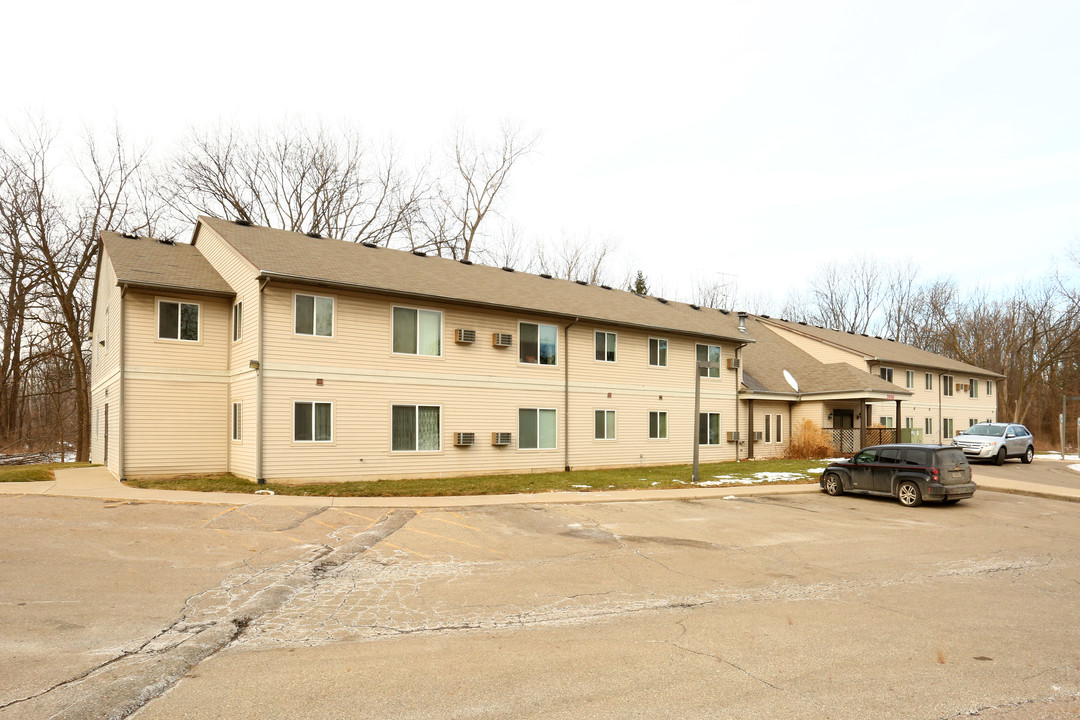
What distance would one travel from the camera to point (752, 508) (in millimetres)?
15891

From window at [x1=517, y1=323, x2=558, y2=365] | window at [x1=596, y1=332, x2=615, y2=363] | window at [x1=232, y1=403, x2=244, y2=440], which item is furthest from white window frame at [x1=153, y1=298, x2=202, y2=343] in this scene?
window at [x1=596, y1=332, x2=615, y2=363]

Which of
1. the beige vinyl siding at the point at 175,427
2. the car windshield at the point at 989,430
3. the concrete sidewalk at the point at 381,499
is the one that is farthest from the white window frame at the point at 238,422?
the car windshield at the point at 989,430

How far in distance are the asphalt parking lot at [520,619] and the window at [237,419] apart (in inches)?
244

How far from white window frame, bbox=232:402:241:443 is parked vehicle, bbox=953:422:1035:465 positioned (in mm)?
26753

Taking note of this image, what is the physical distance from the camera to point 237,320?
65.8ft

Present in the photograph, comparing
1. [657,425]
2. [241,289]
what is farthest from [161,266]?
[657,425]

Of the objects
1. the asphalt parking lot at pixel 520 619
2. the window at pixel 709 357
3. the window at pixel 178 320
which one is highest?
the window at pixel 178 320

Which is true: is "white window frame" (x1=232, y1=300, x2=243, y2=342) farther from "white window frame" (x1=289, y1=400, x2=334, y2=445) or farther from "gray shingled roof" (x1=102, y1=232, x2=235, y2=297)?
"white window frame" (x1=289, y1=400, x2=334, y2=445)

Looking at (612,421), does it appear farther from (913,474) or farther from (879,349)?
(879,349)

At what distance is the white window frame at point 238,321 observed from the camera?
19594 millimetres

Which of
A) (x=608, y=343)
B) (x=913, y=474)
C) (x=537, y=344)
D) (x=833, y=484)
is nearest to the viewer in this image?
(x=913, y=474)

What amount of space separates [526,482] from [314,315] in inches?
302

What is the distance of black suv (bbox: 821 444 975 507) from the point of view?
641 inches

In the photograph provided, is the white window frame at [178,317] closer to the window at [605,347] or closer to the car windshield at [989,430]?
the window at [605,347]
